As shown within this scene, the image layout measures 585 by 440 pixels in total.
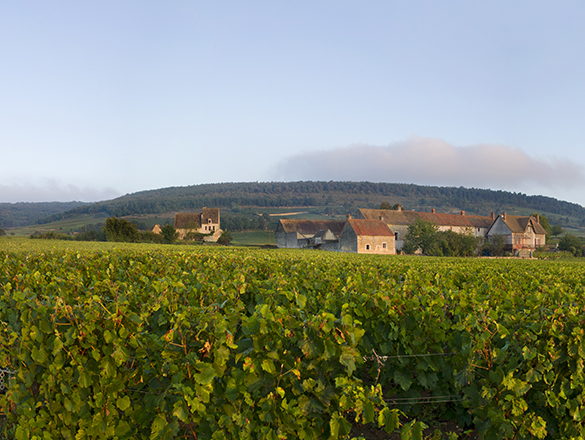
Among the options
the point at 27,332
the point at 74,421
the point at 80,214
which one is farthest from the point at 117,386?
the point at 80,214

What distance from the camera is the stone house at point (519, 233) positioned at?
76812 millimetres

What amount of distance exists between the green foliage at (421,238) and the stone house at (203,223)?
167 feet

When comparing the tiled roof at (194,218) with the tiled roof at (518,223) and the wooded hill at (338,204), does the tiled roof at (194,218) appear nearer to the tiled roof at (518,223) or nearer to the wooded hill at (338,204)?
the wooded hill at (338,204)

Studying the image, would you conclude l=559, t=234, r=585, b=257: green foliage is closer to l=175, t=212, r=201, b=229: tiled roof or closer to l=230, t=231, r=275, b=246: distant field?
l=230, t=231, r=275, b=246: distant field

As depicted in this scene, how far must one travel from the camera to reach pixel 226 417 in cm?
344

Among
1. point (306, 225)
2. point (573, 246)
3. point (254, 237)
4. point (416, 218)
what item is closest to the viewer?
point (573, 246)

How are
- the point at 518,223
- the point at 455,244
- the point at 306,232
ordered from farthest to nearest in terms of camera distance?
the point at 518,223 → the point at 306,232 → the point at 455,244

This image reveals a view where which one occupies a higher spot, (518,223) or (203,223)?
(518,223)

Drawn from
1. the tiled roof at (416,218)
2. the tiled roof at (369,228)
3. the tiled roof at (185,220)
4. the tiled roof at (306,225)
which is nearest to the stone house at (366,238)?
the tiled roof at (369,228)

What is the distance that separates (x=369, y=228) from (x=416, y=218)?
18998mm

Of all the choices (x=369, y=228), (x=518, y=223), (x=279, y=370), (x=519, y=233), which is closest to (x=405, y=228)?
(x=369, y=228)

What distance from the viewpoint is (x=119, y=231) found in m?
68.8

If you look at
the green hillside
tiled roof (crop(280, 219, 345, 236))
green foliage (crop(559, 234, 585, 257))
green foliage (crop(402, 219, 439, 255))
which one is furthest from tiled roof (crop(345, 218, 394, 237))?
the green hillside

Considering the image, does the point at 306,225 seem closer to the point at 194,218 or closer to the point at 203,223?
the point at 203,223
